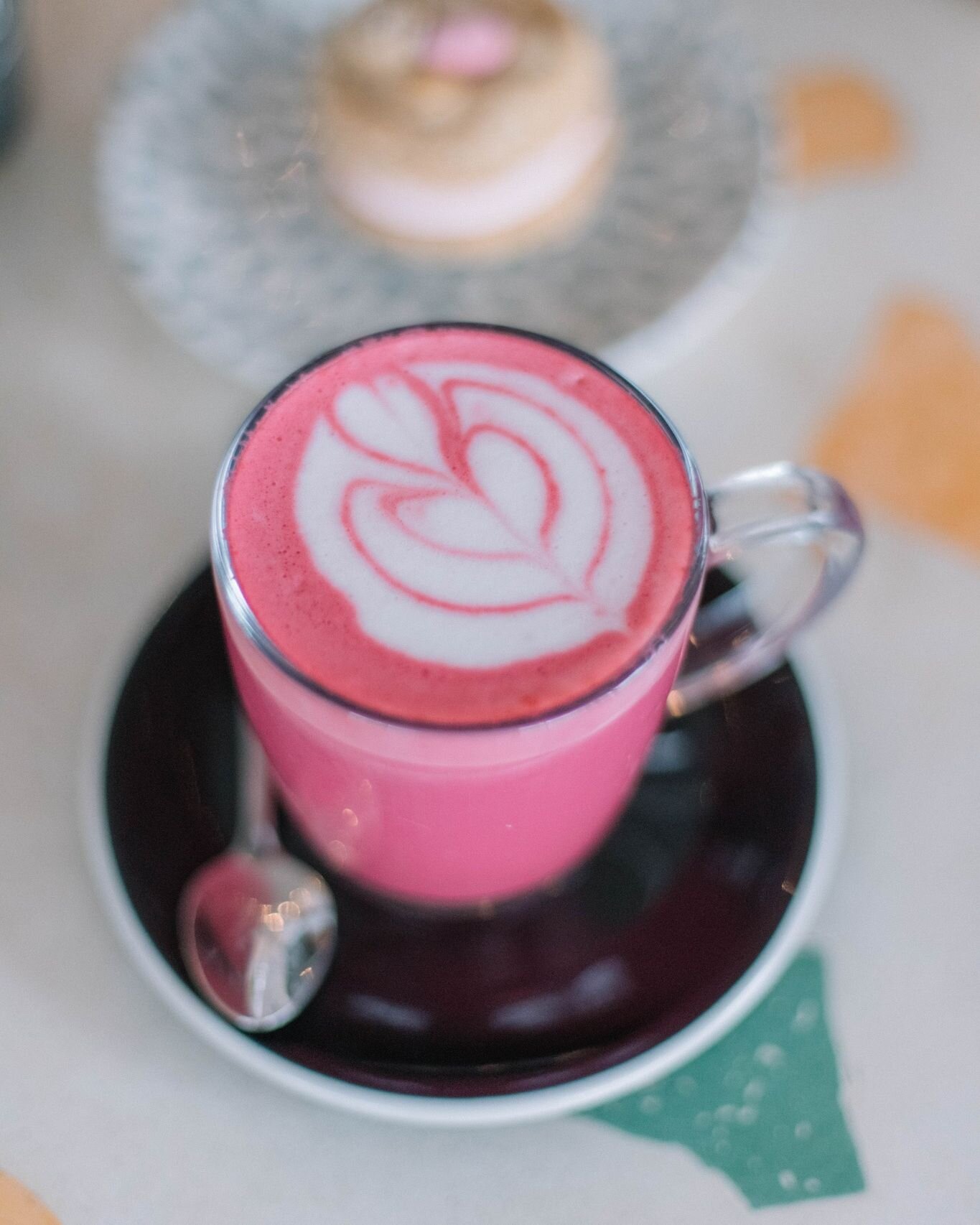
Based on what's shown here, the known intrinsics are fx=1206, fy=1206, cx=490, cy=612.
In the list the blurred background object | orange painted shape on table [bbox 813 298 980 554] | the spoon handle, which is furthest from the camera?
the blurred background object

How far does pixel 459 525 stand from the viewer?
61 cm

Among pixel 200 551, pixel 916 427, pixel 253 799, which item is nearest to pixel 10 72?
pixel 200 551

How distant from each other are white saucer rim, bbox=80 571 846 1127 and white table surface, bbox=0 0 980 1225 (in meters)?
0.03

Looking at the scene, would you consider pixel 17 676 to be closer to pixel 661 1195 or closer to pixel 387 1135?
pixel 387 1135

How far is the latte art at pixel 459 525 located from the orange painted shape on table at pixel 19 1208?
33 cm

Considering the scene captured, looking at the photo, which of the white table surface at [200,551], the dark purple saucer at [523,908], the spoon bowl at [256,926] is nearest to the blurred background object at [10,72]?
the white table surface at [200,551]

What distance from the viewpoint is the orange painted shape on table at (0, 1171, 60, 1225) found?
64 centimetres

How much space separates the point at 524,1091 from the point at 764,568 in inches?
14.6

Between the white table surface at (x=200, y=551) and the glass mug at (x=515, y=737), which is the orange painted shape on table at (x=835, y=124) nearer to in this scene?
the white table surface at (x=200, y=551)

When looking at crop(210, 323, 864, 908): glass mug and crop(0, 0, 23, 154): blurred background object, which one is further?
crop(0, 0, 23, 154): blurred background object

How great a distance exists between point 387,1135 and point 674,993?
17 centimetres

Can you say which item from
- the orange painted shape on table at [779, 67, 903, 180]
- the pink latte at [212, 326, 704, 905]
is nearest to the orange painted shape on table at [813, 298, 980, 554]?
the orange painted shape on table at [779, 67, 903, 180]

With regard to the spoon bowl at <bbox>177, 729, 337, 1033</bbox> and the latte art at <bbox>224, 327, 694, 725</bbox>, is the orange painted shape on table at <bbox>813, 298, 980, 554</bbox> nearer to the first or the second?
the latte art at <bbox>224, 327, 694, 725</bbox>

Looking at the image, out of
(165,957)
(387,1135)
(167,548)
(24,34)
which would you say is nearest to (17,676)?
(167,548)
